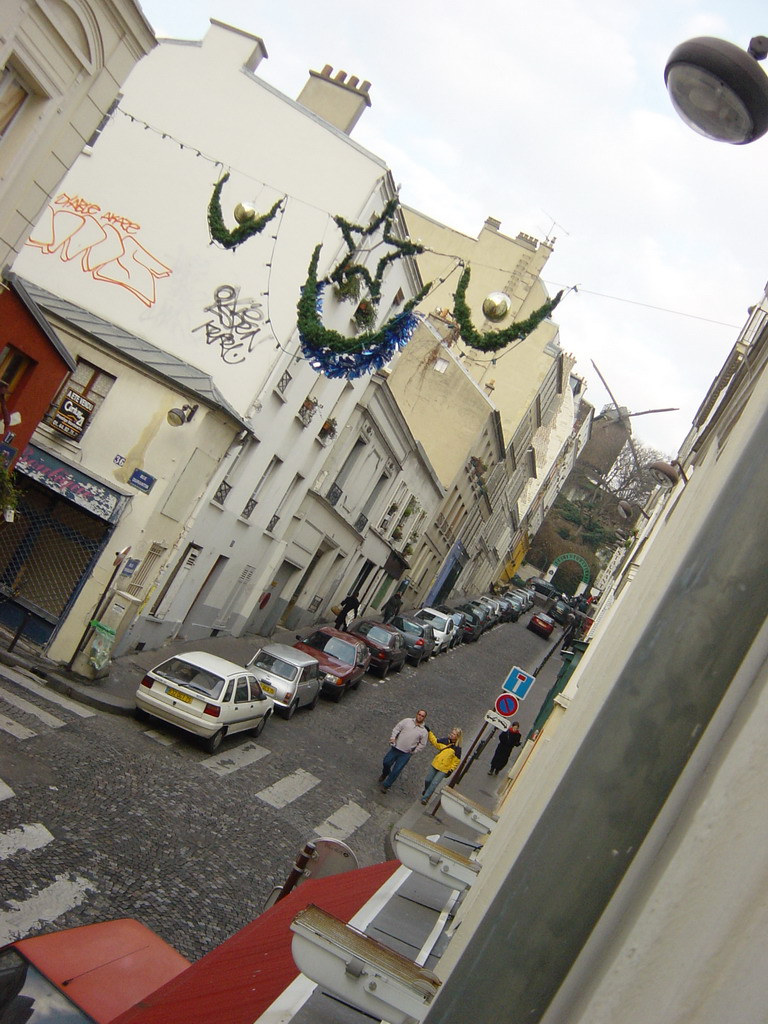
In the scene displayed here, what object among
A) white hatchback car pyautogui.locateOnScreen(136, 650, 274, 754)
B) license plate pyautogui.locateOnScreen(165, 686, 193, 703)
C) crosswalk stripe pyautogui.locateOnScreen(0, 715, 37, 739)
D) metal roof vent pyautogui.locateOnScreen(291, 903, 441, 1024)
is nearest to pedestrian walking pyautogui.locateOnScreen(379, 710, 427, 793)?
white hatchback car pyautogui.locateOnScreen(136, 650, 274, 754)

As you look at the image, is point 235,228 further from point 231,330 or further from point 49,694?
point 49,694

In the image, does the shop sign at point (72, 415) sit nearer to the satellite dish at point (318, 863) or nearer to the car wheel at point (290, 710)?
the car wheel at point (290, 710)

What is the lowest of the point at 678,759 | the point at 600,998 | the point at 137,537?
the point at 137,537

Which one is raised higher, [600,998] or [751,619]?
[751,619]

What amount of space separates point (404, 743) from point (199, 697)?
13.2 ft

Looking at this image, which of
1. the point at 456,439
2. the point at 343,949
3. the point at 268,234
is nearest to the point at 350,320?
the point at 268,234

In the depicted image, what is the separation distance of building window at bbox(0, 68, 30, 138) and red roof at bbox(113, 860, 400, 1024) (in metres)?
10.8

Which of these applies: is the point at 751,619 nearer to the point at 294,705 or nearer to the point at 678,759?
the point at 678,759

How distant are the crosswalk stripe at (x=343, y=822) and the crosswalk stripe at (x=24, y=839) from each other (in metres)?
4.63

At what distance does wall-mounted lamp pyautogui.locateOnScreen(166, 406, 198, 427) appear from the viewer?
18.7 metres

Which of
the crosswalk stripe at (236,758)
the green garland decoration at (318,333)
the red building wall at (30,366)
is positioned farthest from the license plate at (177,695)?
the green garland decoration at (318,333)

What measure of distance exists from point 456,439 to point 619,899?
Answer: 40.6 metres

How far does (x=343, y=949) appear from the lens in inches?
97.5

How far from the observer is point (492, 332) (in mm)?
12359
